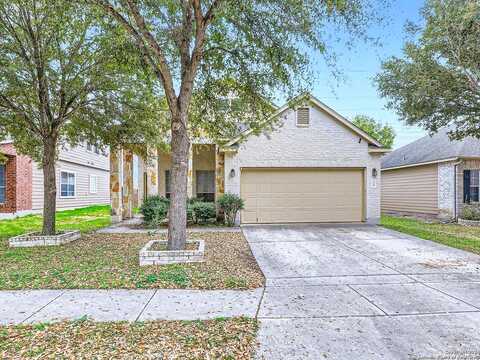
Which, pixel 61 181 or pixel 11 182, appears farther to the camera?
pixel 61 181

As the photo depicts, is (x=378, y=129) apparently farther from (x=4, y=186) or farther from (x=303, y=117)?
(x=4, y=186)

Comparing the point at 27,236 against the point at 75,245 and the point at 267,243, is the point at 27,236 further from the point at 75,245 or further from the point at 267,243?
→ the point at 267,243

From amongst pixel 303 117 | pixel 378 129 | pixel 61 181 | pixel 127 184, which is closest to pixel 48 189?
pixel 127 184

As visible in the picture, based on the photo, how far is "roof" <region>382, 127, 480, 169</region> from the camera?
15305mm

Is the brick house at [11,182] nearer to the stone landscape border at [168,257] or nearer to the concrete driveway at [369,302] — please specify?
the stone landscape border at [168,257]

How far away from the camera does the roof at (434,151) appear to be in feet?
50.2

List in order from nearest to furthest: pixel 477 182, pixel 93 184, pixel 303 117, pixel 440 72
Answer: pixel 440 72 → pixel 303 117 → pixel 477 182 → pixel 93 184

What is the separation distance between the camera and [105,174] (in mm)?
25438

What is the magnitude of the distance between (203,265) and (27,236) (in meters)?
5.43

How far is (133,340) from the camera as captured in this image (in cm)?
347

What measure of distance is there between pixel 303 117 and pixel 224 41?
619 centimetres

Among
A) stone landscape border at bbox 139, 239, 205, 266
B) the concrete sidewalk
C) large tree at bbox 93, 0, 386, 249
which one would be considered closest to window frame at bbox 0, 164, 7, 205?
large tree at bbox 93, 0, 386, 249

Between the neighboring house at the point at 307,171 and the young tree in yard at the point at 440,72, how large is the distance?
200 centimetres

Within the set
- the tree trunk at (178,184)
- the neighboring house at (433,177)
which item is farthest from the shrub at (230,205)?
the neighboring house at (433,177)
